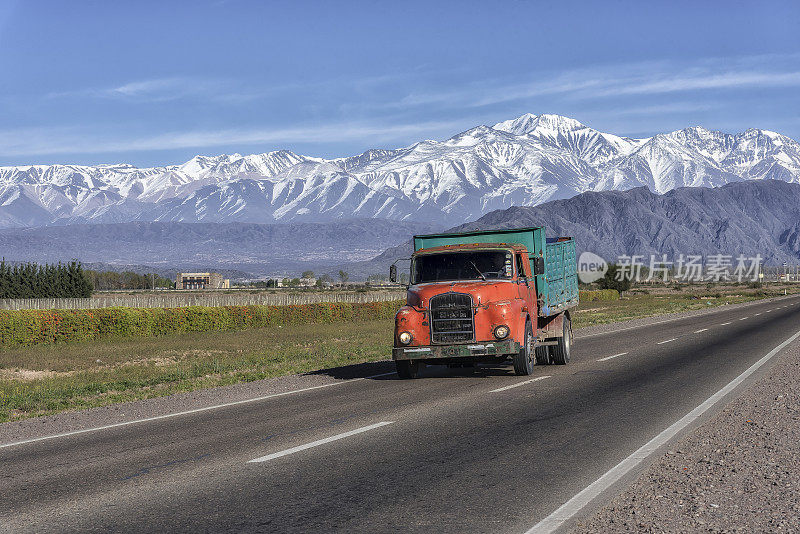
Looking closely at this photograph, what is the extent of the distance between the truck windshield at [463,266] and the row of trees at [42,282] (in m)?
71.1

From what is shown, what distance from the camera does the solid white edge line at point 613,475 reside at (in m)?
7.08

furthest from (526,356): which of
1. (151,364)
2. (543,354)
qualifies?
(151,364)

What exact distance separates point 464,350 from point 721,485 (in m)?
9.08

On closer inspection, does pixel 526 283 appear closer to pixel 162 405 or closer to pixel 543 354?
pixel 543 354

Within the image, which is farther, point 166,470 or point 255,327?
point 255,327

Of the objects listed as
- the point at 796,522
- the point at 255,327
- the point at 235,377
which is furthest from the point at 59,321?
the point at 796,522

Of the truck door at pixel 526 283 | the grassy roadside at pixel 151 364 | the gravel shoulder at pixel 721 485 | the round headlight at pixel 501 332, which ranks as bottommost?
the grassy roadside at pixel 151 364

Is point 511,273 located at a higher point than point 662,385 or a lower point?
higher

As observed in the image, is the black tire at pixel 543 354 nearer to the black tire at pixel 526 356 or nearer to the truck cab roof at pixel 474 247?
the black tire at pixel 526 356

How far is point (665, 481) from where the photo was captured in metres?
8.43

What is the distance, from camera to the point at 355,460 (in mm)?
9766

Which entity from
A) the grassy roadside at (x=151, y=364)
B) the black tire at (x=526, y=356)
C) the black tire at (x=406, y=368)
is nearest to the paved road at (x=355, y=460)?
the black tire at (x=526, y=356)

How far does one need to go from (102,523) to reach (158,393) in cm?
1164

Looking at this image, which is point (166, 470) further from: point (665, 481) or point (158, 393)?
point (158, 393)
